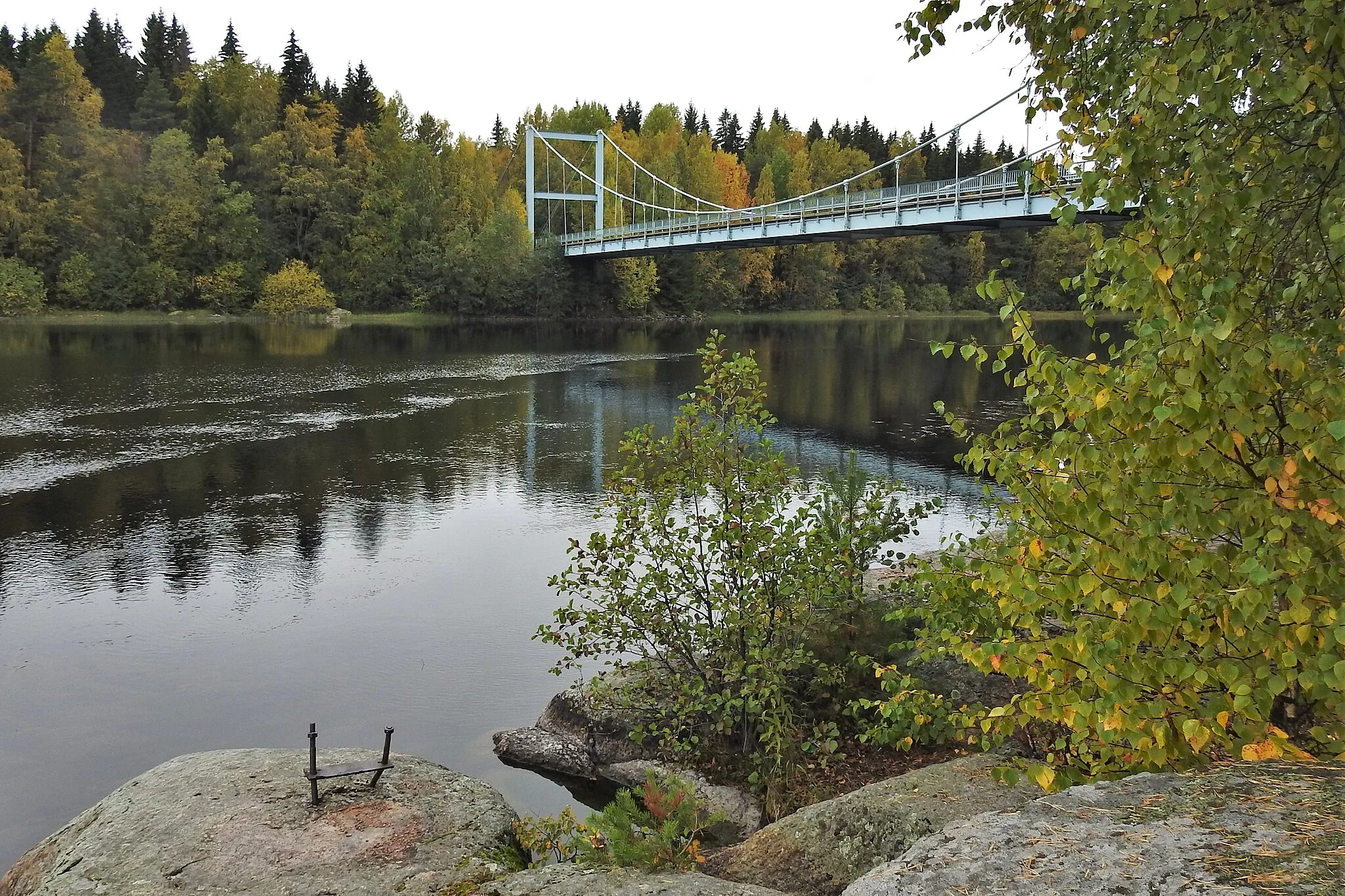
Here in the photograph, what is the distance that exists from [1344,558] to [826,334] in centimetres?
6216

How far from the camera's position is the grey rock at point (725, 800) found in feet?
23.9

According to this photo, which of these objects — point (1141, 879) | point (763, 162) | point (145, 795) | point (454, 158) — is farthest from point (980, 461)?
point (763, 162)

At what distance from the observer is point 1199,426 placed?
3.60 meters

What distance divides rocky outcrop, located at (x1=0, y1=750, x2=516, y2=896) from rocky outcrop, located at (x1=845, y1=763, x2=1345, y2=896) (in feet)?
9.53

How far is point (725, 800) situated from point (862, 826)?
2.22 meters

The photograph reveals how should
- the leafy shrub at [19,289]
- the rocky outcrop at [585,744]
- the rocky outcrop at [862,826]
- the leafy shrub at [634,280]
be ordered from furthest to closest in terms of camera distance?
the leafy shrub at [634,280] < the leafy shrub at [19,289] < the rocky outcrop at [585,744] < the rocky outcrop at [862,826]

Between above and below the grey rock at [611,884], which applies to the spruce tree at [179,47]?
above

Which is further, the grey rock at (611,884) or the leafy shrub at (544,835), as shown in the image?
the leafy shrub at (544,835)

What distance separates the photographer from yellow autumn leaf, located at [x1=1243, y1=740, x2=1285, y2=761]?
3525 millimetres

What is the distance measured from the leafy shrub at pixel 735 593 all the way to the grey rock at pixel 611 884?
215cm

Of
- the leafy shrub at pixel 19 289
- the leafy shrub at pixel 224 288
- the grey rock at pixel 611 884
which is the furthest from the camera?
the leafy shrub at pixel 224 288

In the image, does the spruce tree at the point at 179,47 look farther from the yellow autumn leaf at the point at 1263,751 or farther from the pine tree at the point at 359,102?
the yellow autumn leaf at the point at 1263,751

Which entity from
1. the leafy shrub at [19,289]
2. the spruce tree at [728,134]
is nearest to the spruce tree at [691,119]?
the spruce tree at [728,134]

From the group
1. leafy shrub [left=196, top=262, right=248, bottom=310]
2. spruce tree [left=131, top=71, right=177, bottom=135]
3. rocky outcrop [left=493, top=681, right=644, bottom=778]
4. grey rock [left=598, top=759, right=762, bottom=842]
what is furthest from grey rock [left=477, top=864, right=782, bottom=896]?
spruce tree [left=131, top=71, right=177, bottom=135]
